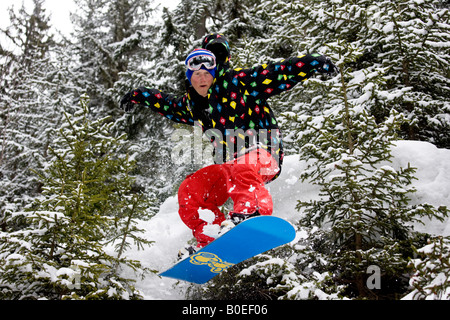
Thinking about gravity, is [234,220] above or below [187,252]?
above

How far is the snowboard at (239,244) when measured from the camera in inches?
123

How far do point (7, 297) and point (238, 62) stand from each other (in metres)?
5.68

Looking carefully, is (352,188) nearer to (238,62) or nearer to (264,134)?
(264,134)

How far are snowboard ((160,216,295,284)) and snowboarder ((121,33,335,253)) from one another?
0.72 feet

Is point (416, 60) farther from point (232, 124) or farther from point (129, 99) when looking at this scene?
point (129, 99)

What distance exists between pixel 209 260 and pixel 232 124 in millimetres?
1441

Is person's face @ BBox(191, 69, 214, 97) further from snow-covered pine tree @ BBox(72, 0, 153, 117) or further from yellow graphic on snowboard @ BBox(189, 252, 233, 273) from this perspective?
snow-covered pine tree @ BBox(72, 0, 153, 117)

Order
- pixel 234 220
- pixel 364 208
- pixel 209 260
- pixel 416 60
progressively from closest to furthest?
pixel 234 220 < pixel 209 260 < pixel 364 208 < pixel 416 60

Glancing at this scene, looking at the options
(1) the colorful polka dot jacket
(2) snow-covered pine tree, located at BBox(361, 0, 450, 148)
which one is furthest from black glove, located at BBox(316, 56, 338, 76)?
(2) snow-covered pine tree, located at BBox(361, 0, 450, 148)

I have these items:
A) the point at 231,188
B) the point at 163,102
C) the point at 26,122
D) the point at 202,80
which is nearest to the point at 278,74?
the point at 202,80

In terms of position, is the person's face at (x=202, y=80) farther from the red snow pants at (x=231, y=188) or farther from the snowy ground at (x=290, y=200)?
the snowy ground at (x=290, y=200)

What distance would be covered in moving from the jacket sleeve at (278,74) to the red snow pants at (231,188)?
0.68 meters

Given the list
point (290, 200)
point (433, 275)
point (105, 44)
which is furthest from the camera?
point (105, 44)

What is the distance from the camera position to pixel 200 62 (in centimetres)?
377
